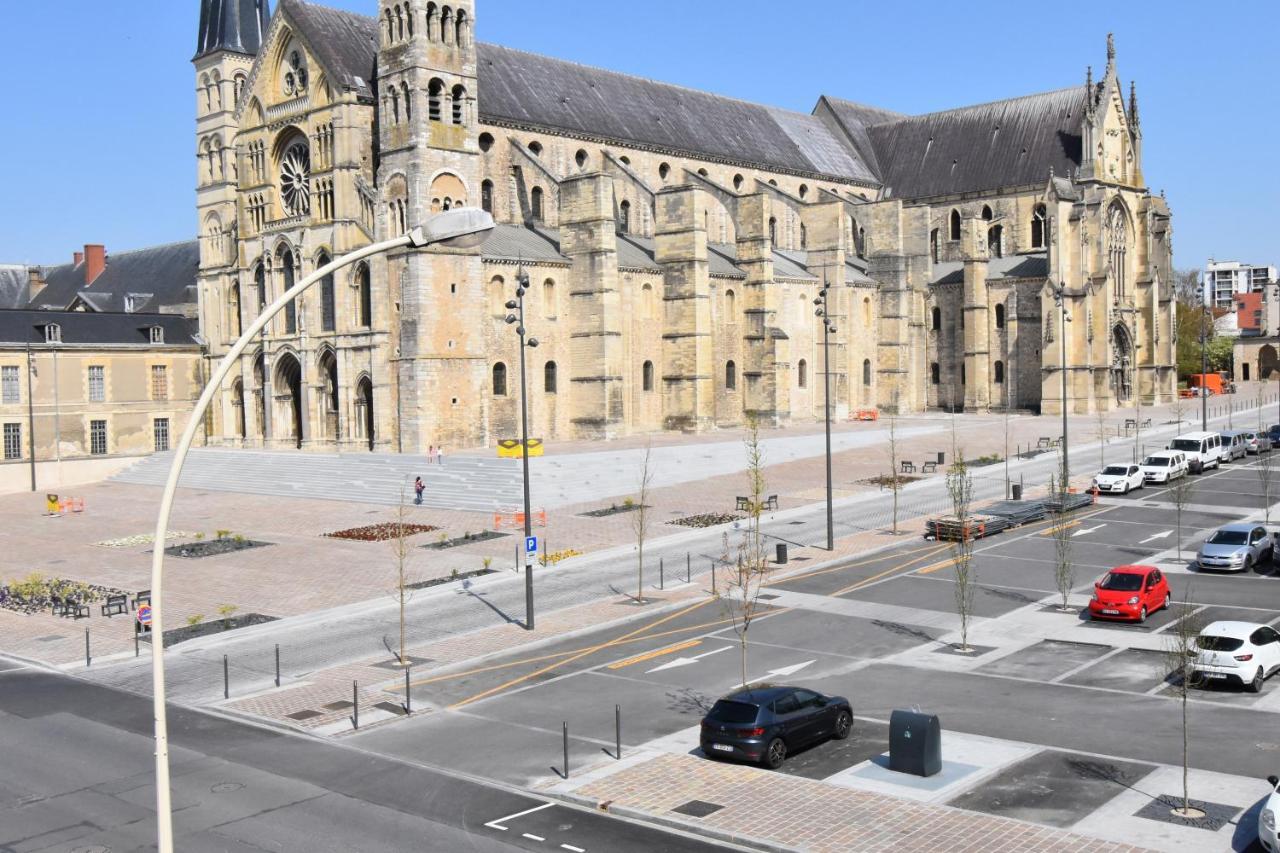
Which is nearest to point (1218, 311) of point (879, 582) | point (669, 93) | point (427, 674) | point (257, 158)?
point (669, 93)

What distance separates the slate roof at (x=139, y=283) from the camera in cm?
8162

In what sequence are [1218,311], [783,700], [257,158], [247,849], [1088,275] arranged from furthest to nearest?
[1218,311] < [1088,275] < [257,158] < [783,700] < [247,849]

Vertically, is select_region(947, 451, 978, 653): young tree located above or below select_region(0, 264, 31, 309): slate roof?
below

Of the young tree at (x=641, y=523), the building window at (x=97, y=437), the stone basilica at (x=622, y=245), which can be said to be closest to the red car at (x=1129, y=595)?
the young tree at (x=641, y=523)

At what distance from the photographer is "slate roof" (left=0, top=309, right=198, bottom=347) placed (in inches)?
2618

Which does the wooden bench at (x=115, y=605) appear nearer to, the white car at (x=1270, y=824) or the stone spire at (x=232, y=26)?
the white car at (x=1270, y=824)

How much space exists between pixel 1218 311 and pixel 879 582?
483 feet

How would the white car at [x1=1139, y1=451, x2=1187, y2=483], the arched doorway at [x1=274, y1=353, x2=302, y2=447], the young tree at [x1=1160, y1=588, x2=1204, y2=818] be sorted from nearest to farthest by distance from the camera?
the young tree at [x1=1160, y1=588, x2=1204, y2=818] → the white car at [x1=1139, y1=451, x2=1187, y2=483] → the arched doorway at [x1=274, y1=353, x2=302, y2=447]

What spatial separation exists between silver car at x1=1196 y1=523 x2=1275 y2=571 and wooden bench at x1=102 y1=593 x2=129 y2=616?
27.7m

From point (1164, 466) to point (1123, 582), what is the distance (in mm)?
24430

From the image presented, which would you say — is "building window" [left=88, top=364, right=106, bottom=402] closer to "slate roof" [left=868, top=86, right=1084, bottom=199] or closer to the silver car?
"slate roof" [left=868, top=86, right=1084, bottom=199]

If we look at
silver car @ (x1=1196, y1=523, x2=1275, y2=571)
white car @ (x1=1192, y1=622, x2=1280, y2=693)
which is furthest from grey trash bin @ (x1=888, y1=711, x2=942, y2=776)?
silver car @ (x1=1196, y1=523, x2=1275, y2=571)

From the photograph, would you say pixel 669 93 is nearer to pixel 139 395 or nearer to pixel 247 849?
pixel 139 395

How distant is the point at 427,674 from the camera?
24203 mm
